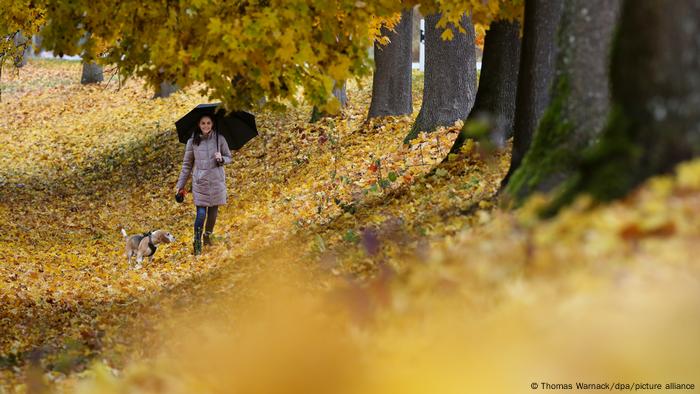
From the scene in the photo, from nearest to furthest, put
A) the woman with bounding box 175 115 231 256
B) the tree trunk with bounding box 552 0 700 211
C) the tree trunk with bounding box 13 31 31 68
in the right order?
1. the tree trunk with bounding box 552 0 700 211
2. the woman with bounding box 175 115 231 256
3. the tree trunk with bounding box 13 31 31 68

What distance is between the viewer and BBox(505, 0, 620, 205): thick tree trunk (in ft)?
22.5

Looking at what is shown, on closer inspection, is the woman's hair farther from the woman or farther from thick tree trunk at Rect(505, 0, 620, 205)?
thick tree trunk at Rect(505, 0, 620, 205)

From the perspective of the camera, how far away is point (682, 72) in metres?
4.68

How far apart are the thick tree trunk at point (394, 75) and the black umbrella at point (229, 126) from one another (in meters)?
5.74

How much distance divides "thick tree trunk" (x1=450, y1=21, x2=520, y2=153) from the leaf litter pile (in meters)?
0.48

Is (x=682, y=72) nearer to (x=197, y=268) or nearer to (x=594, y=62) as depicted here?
(x=594, y=62)

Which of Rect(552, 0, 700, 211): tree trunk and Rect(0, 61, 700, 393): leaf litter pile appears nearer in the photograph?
Rect(0, 61, 700, 393): leaf litter pile

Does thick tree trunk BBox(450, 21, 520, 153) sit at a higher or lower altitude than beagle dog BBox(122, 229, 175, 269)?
higher

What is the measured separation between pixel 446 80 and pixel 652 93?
1053 centimetres

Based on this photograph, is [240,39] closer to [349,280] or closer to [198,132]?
[349,280]

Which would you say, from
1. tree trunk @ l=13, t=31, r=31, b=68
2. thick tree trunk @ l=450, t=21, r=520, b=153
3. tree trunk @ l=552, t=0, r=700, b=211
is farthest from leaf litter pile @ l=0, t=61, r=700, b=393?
tree trunk @ l=13, t=31, r=31, b=68

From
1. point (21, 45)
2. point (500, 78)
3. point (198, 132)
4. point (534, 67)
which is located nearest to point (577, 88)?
point (534, 67)

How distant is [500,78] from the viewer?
11.4 meters

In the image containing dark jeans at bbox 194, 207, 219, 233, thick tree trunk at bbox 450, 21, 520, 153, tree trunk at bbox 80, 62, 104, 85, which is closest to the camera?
thick tree trunk at bbox 450, 21, 520, 153
